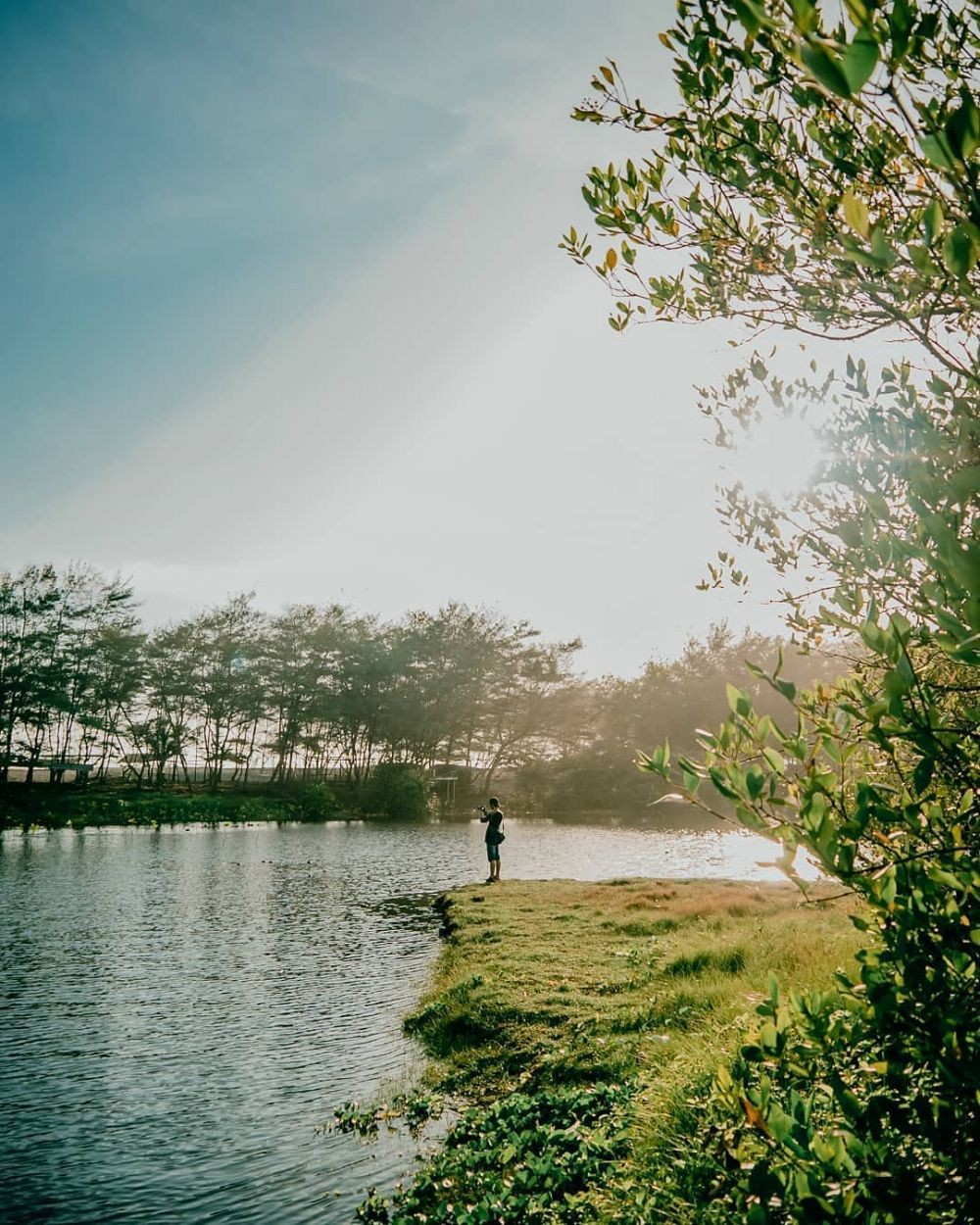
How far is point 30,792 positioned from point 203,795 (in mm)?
11377

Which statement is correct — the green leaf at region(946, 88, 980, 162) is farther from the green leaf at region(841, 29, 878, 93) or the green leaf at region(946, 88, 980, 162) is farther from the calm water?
the calm water

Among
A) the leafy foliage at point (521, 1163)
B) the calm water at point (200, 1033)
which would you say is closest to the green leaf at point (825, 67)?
the calm water at point (200, 1033)

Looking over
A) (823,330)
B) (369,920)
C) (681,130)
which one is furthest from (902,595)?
(369,920)

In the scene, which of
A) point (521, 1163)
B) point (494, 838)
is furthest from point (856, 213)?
point (494, 838)

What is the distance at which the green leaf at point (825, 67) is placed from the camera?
4.47 ft

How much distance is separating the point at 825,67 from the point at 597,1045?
31.6 ft

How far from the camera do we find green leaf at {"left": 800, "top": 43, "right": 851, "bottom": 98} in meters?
1.36

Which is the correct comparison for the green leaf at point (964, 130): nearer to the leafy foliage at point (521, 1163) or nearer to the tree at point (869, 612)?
the tree at point (869, 612)

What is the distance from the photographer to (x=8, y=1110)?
842 cm

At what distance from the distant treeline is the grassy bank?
51.1 m

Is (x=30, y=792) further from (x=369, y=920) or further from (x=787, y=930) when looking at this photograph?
(x=787, y=930)

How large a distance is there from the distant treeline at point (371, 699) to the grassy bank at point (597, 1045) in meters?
51.1

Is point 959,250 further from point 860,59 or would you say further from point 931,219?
point 860,59

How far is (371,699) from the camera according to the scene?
67.9m
